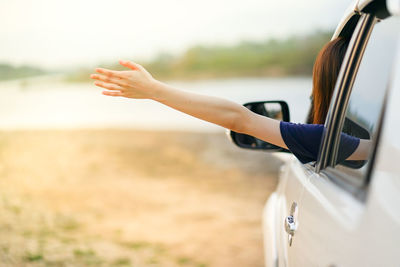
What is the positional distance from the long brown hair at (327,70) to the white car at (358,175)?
0.35 ft

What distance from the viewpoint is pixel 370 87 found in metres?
1.58

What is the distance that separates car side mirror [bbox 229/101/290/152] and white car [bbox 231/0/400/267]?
34 cm

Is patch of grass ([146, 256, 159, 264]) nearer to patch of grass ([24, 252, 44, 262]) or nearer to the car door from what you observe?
patch of grass ([24, 252, 44, 262])

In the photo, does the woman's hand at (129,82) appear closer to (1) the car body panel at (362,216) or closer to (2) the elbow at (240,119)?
(2) the elbow at (240,119)

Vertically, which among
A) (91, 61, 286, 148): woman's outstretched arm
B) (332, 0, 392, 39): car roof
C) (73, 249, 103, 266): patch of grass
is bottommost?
(73, 249, 103, 266): patch of grass

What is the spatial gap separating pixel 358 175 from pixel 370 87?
324 mm

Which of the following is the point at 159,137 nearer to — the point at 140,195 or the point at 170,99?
the point at 140,195

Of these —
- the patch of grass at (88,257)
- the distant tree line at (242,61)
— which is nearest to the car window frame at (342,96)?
the patch of grass at (88,257)

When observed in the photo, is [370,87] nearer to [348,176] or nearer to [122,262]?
[348,176]

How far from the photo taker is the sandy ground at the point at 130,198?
5.57 metres

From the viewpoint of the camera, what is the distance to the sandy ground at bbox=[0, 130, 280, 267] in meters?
5.57

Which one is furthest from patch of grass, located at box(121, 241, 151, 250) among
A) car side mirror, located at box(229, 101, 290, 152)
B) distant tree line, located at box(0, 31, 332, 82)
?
distant tree line, located at box(0, 31, 332, 82)

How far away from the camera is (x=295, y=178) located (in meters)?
2.20

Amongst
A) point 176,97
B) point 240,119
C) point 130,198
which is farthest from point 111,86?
point 130,198
